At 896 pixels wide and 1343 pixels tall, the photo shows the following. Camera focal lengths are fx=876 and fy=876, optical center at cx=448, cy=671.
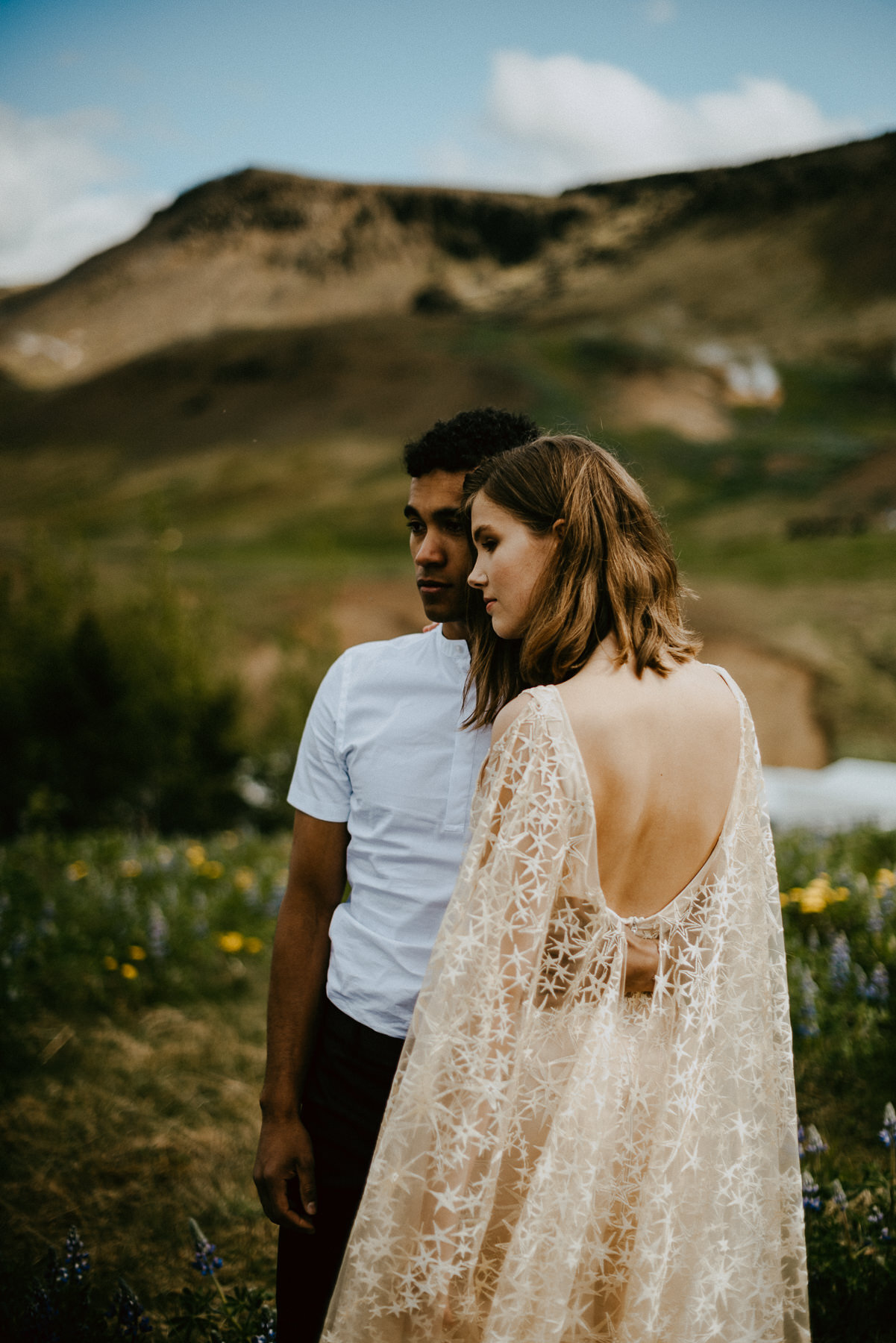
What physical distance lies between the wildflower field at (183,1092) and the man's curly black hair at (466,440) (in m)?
1.63

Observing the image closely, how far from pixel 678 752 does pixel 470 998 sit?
43 cm

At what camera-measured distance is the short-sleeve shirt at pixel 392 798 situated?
1457 millimetres

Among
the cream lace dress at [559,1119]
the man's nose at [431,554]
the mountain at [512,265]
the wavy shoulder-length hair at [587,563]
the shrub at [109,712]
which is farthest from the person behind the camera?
the mountain at [512,265]

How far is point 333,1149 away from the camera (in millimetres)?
1516

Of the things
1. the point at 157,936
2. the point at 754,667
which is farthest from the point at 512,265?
the point at 157,936

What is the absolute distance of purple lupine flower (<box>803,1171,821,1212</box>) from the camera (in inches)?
78.1

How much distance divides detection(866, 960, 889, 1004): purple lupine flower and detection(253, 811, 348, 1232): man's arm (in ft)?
7.06

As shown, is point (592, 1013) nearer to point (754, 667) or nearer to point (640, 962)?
point (640, 962)

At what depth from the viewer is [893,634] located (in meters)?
11.8

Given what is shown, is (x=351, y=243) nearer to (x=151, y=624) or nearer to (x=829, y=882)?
(x=151, y=624)

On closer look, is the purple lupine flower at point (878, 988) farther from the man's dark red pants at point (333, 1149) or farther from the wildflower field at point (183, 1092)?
the man's dark red pants at point (333, 1149)

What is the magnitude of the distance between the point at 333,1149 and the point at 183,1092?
2.27 m

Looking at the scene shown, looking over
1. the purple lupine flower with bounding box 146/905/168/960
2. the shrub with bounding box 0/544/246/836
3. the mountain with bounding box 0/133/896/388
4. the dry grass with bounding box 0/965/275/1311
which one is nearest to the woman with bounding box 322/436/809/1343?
the dry grass with bounding box 0/965/275/1311

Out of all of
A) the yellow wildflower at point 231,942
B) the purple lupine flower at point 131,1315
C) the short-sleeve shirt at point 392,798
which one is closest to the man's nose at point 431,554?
the short-sleeve shirt at point 392,798
